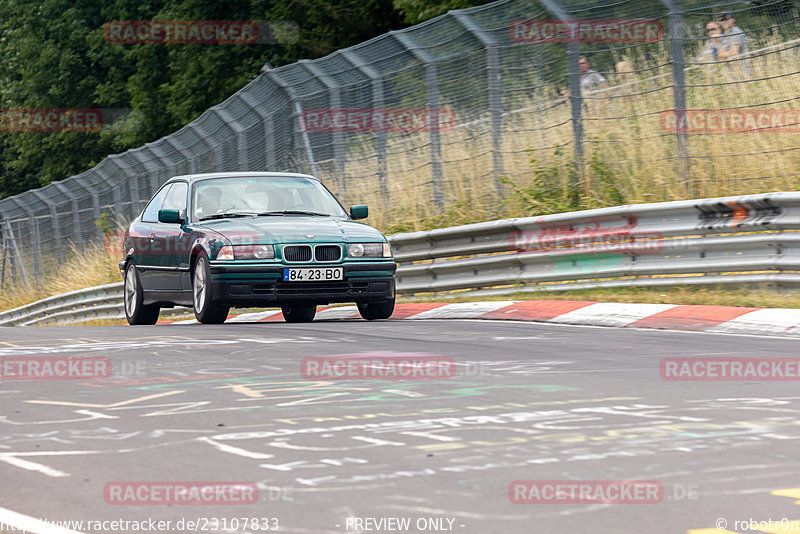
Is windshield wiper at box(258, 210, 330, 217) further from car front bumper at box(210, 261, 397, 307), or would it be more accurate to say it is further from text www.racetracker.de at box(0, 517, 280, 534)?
text www.racetracker.de at box(0, 517, 280, 534)

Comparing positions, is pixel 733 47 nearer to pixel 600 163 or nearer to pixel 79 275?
pixel 600 163

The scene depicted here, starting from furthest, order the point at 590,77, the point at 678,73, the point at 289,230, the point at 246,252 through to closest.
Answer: the point at 590,77 → the point at 678,73 → the point at 289,230 → the point at 246,252

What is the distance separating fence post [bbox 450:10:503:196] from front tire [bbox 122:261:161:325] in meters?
4.67

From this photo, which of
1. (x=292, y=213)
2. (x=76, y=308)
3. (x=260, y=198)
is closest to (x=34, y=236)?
(x=76, y=308)

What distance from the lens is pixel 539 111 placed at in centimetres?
1550

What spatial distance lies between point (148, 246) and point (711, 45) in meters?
A: 6.27

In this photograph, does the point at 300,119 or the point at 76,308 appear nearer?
the point at 300,119

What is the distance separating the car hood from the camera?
1177cm

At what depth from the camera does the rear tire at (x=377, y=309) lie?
12773mm

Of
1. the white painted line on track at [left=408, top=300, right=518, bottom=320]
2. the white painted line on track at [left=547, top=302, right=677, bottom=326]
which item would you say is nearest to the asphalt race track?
the white painted line on track at [left=547, top=302, right=677, bottom=326]

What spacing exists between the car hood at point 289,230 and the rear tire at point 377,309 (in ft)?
2.63

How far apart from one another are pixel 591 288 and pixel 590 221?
2.24ft

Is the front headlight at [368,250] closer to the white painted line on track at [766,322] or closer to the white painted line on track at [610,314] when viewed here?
the white painted line on track at [610,314]

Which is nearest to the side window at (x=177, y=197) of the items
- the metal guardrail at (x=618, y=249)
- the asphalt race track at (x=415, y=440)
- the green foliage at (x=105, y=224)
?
the metal guardrail at (x=618, y=249)
